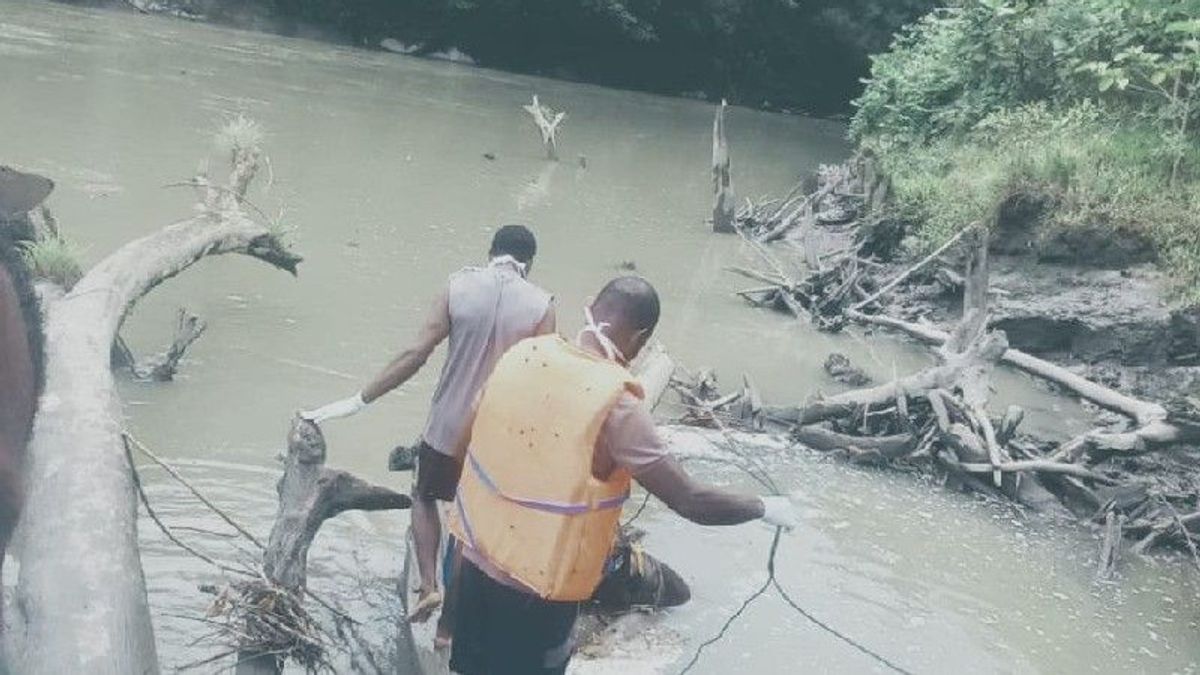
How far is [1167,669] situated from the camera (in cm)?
634

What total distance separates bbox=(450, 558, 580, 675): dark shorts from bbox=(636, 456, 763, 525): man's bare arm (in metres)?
0.53

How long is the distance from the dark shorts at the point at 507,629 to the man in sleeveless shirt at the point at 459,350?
806 mm

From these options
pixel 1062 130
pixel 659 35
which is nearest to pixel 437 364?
pixel 1062 130

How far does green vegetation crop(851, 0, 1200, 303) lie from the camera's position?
457 inches

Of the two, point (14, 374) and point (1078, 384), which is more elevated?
point (14, 374)

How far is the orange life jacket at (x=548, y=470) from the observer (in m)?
3.59

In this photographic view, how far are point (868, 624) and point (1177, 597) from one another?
2.03 m

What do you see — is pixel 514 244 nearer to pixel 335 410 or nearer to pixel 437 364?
pixel 335 410

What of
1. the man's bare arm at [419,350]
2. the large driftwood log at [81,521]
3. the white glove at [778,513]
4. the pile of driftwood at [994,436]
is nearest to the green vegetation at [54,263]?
the large driftwood log at [81,521]

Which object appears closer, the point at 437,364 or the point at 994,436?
the point at 994,436

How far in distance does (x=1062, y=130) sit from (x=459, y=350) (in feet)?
33.6

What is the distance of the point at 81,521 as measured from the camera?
14.7 feet

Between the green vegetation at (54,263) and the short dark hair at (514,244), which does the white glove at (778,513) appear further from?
the green vegetation at (54,263)

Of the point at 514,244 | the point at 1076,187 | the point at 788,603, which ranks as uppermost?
the point at 1076,187
